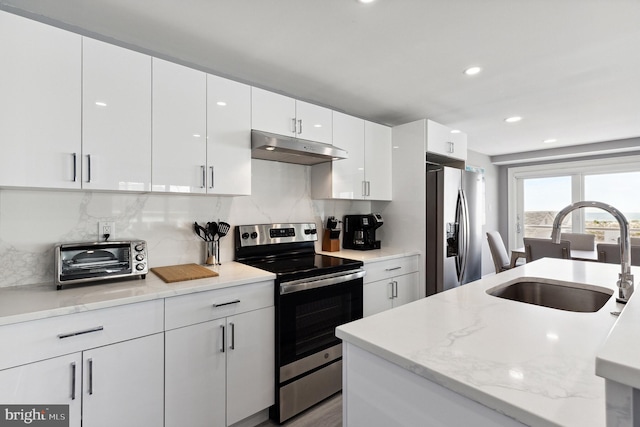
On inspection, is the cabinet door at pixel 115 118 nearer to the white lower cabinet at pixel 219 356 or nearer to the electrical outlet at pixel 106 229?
the electrical outlet at pixel 106 229

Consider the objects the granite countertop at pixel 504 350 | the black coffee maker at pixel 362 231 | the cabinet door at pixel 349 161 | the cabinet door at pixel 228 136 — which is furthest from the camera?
the black coffee maker at pixel 362 231

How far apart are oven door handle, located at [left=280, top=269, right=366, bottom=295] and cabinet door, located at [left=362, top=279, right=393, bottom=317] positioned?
0.71 ft

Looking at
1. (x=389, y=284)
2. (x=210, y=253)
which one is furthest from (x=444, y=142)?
(x=210, y=253)

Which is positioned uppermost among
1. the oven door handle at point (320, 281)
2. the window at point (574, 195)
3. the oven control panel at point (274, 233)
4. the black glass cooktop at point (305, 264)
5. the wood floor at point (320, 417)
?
the window at point (574, 195)

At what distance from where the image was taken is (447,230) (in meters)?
2.99

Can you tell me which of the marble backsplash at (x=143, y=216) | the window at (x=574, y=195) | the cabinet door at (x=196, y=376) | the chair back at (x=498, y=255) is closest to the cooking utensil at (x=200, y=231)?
the marble backsplash at (x=143, y=216)

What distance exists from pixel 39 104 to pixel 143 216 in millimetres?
810

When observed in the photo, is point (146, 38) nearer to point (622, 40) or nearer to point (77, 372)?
point (77, 372)

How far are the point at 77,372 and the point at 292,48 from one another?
205 centimetres

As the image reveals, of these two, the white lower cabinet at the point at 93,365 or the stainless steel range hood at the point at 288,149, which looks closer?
the white lower cabinet at the point at 93,365

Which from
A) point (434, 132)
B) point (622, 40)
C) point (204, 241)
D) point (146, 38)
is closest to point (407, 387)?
point (204, 241)

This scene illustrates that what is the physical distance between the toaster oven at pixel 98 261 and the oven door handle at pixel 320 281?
85cm

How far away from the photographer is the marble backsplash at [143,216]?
1673 millimetres

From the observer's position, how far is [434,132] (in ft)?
10.1
